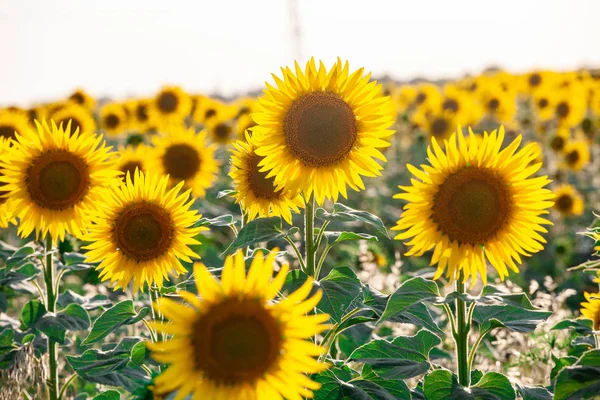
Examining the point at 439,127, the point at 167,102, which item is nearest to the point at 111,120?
the point at 167,102

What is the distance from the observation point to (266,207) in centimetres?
345

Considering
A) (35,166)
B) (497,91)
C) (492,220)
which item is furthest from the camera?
(497,91)

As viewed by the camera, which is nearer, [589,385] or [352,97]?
[589,385]

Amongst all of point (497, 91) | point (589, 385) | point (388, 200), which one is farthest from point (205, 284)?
point (497, 91)

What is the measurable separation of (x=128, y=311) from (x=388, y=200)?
9.12 m

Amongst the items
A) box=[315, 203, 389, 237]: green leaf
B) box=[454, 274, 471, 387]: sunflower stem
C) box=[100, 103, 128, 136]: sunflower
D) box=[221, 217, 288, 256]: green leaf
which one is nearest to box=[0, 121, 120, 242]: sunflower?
box=[221, 217, 288, 256]: green leaf

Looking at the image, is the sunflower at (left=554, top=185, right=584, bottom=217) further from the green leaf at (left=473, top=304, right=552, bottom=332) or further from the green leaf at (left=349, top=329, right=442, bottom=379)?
the green leaf at (left=349, top=329, right=442, bottom=379)

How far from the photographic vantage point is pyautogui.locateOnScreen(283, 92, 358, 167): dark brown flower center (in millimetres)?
3158

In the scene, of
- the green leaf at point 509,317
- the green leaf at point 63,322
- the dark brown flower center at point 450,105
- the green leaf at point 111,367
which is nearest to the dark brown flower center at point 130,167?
the green leaf at point 63,322

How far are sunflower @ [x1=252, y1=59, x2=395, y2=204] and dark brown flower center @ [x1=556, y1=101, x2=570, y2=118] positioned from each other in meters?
10.8

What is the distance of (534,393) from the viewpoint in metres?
2.75

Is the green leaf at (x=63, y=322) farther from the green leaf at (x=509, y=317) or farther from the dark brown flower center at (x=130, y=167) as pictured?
the dark brown flower center at (x=130, y=167)

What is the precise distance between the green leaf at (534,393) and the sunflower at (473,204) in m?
0.46

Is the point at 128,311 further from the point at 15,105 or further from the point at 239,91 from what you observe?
the point at 239,91
